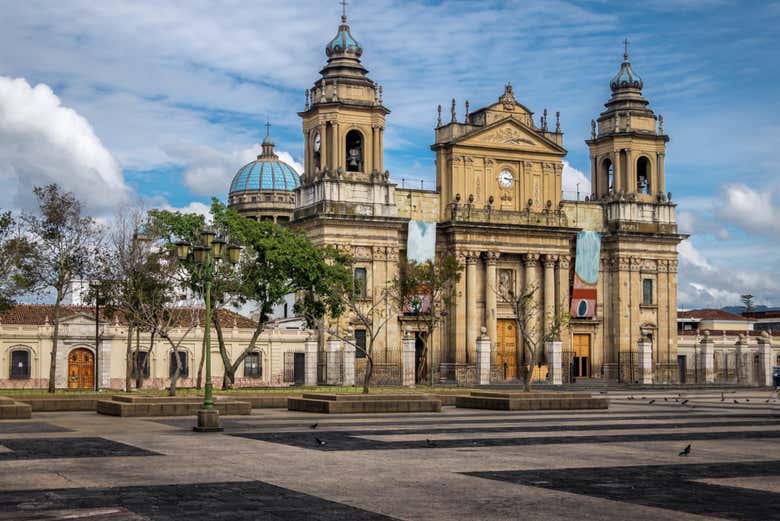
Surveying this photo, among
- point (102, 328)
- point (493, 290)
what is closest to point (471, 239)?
point (493, 290)

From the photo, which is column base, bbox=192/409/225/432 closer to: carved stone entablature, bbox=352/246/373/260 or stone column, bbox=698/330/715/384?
carved stone entablature, bbox=352/246/373/260

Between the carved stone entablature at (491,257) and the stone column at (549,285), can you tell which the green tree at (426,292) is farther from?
the stone column at (549,285)

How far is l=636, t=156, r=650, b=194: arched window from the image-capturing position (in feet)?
257

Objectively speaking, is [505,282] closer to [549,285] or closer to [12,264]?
[549,285]

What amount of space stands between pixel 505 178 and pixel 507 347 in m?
11.1

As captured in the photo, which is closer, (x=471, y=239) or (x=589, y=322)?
(x=471, y=239)

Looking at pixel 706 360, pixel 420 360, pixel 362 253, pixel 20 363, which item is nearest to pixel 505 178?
pixel 362 253

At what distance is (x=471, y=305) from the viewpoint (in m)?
69.4

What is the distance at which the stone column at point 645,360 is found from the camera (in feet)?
233

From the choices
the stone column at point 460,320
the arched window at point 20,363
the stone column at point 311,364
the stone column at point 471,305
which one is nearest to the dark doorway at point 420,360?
the stone column at point 460,320

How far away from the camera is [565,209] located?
248 feet

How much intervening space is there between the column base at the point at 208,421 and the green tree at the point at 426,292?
106 feet

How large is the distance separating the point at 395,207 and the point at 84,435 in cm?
4407

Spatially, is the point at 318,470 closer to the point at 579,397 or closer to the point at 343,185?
the point at 579,397
